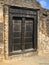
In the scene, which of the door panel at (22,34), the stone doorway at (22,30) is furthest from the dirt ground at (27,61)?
the door panel at (22,34)

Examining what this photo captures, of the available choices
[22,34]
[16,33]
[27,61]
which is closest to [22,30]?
[22,34]

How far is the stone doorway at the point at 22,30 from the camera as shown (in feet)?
35.5

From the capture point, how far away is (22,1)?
1127 centimetres

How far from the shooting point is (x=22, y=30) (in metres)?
11.3

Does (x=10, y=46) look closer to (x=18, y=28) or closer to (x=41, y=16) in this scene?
(x=18, y=28)

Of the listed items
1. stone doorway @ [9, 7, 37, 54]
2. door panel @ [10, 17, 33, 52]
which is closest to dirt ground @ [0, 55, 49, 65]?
stone doorway @ [9, 7, 37, 54]

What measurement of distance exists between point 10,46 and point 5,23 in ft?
3.80

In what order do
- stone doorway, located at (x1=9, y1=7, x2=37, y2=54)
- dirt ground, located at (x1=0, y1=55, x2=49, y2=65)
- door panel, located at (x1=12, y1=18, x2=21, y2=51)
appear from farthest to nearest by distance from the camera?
door panel, located at (x1=12, y1=18, x2=21, y2=51) < stone doorway, located at (x1=9, y1=7, x2=37, y2=54) < dirt ground, located at (x1=0, y1=55, x2=49, y2=65)

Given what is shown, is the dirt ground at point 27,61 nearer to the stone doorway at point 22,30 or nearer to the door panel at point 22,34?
the stone doorway at point 22,30

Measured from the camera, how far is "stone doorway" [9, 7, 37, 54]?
10820 millimetres

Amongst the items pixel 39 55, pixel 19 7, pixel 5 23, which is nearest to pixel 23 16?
pixel 19 7

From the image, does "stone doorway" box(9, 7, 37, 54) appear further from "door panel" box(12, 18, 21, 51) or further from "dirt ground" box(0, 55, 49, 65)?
"dirt ground" box(0, 55, 49, 65)

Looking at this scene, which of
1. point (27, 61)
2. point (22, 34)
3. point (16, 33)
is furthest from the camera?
point (22, 34)

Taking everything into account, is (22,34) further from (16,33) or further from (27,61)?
(27,61)
